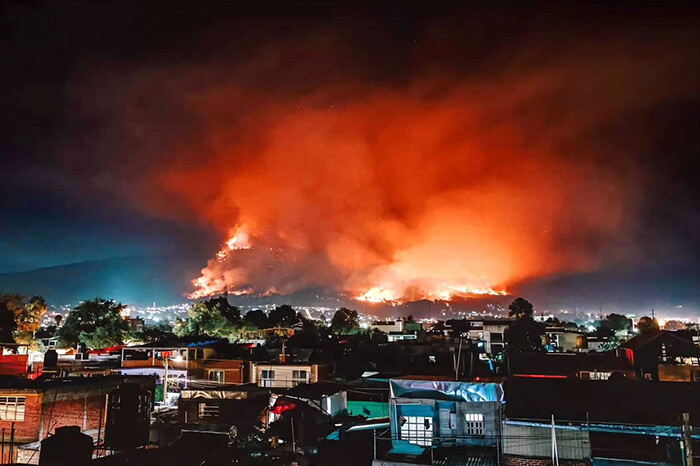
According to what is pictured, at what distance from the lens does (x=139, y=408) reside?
450 inches

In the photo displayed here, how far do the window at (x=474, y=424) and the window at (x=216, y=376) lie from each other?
1544 centimetres

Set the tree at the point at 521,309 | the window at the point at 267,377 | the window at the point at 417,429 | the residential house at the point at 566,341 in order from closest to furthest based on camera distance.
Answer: the window at the point at 417,429
the window at the point at 267,377
the residential house at the point at 566,341
the tree at the point at 521,309

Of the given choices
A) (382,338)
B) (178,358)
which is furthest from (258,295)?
(178,358)

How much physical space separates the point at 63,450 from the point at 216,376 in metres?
15.8

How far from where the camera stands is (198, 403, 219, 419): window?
17.0 m

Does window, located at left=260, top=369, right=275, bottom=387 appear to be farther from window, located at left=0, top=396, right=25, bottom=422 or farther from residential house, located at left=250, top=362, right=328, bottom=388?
window, located at left=0, top=396, right=25, bottom=422

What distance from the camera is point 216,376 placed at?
2375 centimetres

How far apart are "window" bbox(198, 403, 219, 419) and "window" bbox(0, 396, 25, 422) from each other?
17.9 ft

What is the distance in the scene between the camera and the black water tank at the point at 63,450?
8305 mm

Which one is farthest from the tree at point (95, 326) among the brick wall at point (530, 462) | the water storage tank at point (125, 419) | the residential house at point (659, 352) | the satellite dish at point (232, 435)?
the residential house at point (659, 352)

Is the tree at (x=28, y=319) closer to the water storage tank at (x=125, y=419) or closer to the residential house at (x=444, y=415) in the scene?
the water storage tank at (x=125, y=419)

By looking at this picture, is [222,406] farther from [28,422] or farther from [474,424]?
[474,424]

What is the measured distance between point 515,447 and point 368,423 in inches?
223

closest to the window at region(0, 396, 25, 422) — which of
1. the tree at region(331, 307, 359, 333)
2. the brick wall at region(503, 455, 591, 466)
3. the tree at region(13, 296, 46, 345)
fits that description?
the brick wall at region(503, 455, 591, 466)
